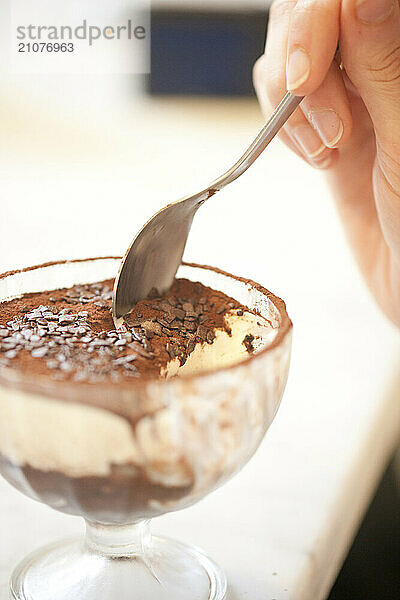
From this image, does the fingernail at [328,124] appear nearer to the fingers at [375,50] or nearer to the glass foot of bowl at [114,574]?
the fingers at [375,50]

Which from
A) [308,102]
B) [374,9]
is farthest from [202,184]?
[374,9]

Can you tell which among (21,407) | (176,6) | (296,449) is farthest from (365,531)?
(176,6)

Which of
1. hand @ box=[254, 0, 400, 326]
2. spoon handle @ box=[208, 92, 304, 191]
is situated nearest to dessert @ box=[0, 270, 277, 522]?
spoon handle @ box=[208, 92, 304, 191]

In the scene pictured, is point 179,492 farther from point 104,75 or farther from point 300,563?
point 104,75

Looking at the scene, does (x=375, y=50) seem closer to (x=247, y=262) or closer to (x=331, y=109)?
(x=331, y=109)

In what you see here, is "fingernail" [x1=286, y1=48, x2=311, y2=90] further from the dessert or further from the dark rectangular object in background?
the dark rectangular object in background

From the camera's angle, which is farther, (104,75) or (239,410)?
(104,75)
